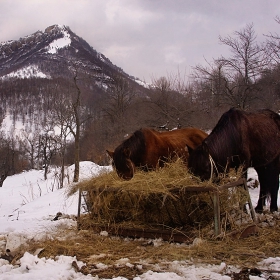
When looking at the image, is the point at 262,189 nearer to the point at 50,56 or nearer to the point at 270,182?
the point at 270,182

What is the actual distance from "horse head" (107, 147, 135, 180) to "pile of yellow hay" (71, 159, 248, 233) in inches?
6.7

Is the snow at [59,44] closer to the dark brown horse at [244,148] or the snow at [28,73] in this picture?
the snow at [28,73]

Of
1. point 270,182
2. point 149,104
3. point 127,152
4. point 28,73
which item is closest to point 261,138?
point 270,182

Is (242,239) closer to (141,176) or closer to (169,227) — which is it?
(169,227)

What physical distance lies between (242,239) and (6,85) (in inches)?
5173

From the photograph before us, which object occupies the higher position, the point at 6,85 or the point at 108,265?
the point at 6,85

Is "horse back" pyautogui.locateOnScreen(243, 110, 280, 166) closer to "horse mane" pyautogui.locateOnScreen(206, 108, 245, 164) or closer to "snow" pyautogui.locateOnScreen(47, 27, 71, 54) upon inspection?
"horse mane" pyautogui.locateOnScreen(206, 108, 245, 164)

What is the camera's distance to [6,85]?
124 metres

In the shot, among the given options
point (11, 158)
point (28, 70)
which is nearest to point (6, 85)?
point (28, 70)

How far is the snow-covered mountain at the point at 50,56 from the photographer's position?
12791 centimetres

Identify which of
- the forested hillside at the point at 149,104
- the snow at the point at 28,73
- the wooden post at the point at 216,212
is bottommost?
the wooden post at the point at 216,212

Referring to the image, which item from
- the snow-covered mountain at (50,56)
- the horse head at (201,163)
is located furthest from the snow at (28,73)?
the horse head at (201,163)

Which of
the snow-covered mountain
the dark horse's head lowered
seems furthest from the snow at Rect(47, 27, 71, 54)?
the dark horse's head lowered

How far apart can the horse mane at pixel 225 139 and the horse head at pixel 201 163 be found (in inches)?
8.1
